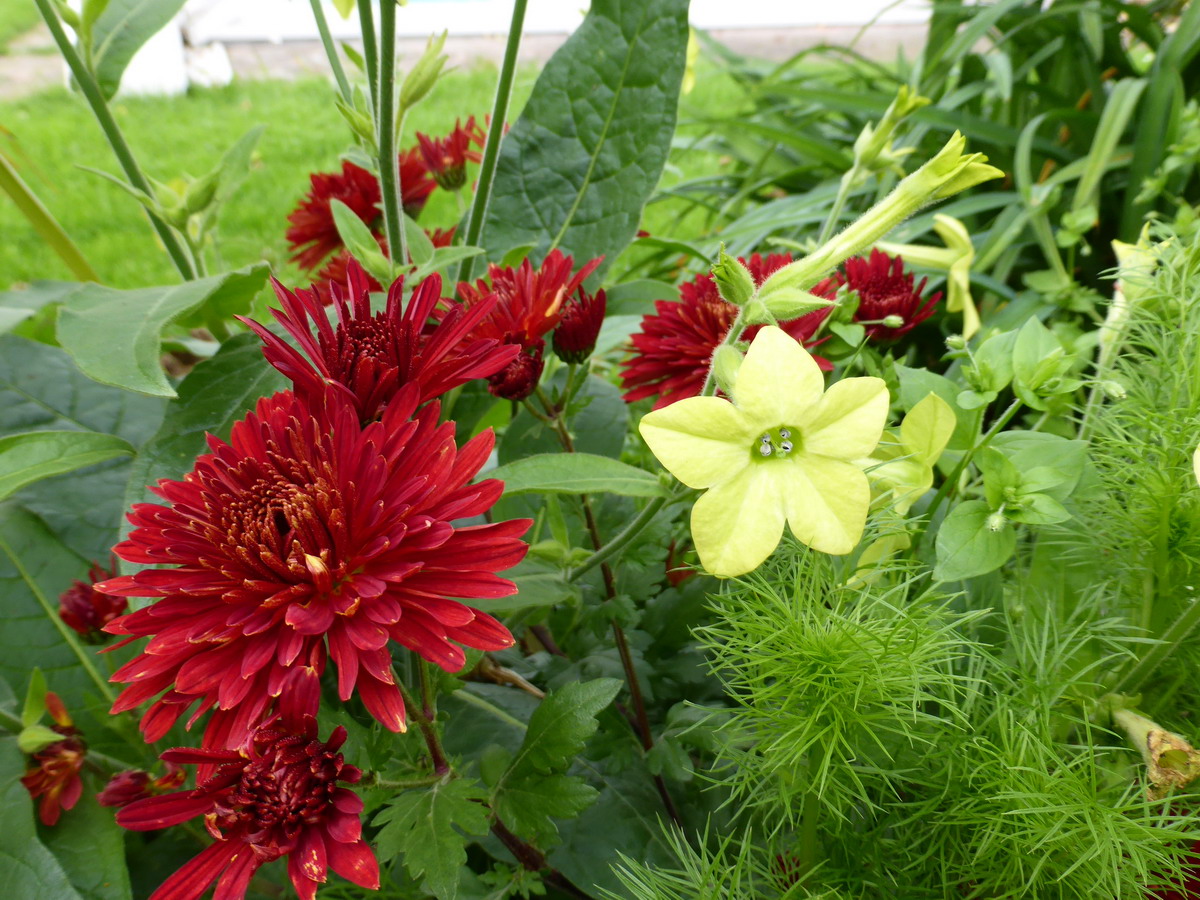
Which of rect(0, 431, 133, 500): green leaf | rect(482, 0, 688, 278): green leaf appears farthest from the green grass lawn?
rect(0, 431, 133, 500): green leaf

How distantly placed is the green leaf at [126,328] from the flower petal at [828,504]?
1.03 feet

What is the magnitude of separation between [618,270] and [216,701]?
1.33 metres

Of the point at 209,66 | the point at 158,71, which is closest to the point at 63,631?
the point at 158,71

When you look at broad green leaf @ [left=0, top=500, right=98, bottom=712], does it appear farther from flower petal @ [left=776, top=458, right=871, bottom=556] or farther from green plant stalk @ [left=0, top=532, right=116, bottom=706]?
flower petal @ [left=776, top=458, right=871, bottom=556]

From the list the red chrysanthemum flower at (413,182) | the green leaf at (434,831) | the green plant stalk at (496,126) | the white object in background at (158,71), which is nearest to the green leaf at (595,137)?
the green plant stalk at (496,126)

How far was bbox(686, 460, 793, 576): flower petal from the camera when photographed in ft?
1.14

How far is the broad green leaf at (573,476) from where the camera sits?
1.47ft

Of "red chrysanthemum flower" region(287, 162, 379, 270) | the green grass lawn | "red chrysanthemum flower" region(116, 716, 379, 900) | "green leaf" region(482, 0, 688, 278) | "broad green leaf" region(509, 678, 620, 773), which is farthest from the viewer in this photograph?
the green grass lawn

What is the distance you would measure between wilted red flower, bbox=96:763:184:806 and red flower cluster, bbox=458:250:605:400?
11.5 inches

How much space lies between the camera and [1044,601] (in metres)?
0.46

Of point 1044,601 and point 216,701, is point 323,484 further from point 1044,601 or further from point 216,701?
point 1044,601

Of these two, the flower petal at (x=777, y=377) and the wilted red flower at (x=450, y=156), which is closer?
the flower petal at (x=777, y=377)

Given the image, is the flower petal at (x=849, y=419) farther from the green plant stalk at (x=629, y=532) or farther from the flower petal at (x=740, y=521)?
the green plant stalk at (x=629, y=532)

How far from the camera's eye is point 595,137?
0.69 meters
